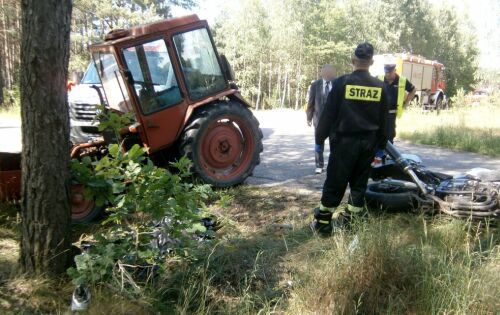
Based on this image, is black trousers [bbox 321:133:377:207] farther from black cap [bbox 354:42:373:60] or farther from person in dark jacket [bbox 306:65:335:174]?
person in dark jacket [bbox 306:65:335:174]

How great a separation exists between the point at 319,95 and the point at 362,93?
2.86m

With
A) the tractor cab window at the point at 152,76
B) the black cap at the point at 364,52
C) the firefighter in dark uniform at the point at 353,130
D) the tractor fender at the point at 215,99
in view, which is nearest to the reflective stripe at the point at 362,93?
the firefighter in dark uniform at the point at 353,130

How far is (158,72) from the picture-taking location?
5516 mm

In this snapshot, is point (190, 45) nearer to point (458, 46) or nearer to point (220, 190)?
point (220, 190)

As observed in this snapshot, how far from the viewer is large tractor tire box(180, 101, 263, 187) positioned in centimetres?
561

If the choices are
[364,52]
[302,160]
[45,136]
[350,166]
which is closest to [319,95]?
[302,160]

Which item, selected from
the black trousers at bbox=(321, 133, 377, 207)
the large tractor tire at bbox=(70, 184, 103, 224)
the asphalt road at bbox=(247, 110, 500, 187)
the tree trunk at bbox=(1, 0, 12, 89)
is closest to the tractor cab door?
the large tractor tire at bbox=(70, 184, 103, 224)

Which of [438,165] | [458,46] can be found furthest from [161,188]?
[458,46]

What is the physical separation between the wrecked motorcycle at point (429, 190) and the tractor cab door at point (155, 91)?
102 inches

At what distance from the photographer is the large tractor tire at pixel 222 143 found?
5613mm

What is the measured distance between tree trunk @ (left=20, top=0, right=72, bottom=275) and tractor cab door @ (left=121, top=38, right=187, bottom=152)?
257 cm

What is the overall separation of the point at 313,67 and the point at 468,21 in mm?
29351

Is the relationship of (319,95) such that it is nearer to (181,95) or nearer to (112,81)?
(181,95)

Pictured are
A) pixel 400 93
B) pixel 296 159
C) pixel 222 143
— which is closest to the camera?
pixel 222 143
